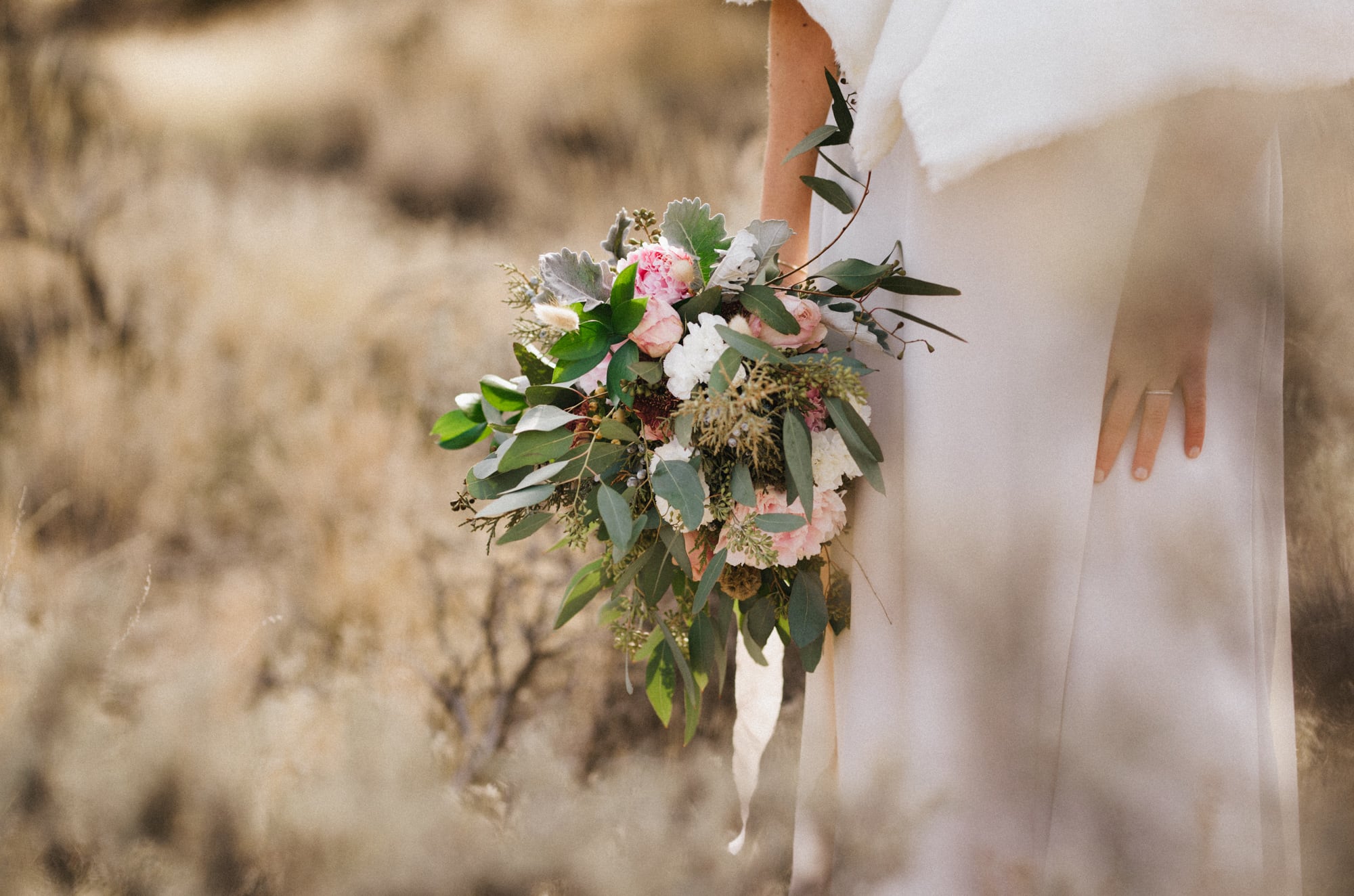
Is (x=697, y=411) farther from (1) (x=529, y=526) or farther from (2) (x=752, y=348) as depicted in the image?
(1) (x=529, y=526)

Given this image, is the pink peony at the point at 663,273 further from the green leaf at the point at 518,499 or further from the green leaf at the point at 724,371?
the green leaf at the point at 518,499

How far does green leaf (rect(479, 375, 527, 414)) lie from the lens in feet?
2.86

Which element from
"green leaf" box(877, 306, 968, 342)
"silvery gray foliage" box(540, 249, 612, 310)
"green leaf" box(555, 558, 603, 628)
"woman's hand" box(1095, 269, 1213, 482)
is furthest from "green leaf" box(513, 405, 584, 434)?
"woman's hand" box(1095, 269, 1213, 482)

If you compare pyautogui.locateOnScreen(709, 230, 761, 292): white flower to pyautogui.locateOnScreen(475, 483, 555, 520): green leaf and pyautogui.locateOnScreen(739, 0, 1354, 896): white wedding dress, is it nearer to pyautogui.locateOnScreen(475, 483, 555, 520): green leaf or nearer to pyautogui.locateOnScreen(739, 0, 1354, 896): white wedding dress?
pyautogui.locateOnScreen(739, 0, 1354, 896): white wedding dress

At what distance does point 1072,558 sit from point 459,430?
0.71m

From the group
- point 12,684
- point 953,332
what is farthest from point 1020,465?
point 12,684

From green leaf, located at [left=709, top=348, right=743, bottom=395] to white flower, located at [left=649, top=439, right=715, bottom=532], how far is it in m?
0.07

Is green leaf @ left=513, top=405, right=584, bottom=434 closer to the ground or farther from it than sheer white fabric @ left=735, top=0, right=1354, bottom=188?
closer to the ground

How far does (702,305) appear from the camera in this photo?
27.8 inches

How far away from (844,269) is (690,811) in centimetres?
52

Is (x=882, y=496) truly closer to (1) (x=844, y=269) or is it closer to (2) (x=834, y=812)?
(1) (x=844, y=269)

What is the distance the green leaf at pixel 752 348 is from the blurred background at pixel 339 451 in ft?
1.08

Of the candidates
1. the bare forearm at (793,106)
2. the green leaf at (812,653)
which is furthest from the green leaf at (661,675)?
the bare forearm at (793,106)

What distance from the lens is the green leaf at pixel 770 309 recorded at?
0.67m
